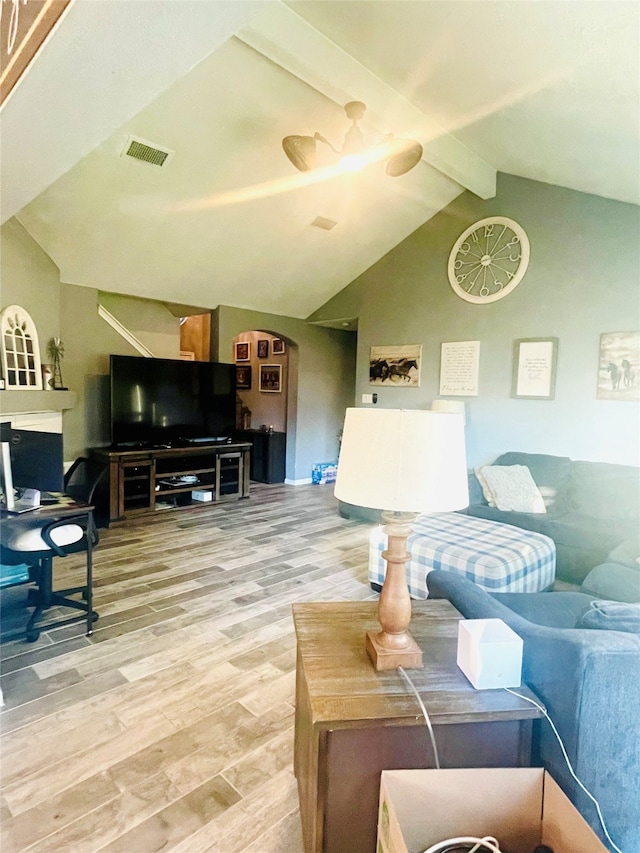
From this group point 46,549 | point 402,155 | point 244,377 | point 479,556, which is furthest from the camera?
point 244,377

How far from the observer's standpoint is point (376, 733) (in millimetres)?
1130

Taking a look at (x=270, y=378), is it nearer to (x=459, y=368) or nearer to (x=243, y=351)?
(x=243, y=351)

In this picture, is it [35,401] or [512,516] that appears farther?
[35,401]

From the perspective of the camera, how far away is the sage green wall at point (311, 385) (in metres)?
6.65

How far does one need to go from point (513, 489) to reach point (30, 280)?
180 inches

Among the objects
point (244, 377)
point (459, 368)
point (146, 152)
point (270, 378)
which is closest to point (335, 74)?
point (146, 152)

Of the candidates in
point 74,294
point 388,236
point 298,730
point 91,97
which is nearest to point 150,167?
point 74,294

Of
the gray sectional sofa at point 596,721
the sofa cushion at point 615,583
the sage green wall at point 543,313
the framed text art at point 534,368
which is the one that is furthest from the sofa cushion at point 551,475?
the gray sectional sofa at point 596,721

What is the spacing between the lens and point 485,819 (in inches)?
43.2

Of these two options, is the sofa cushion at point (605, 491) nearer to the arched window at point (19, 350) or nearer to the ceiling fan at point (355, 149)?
the ceiling fan at point (355, 149)

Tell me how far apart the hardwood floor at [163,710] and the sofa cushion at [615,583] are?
1.44m

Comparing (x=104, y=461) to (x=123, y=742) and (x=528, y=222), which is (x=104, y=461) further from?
(x=528, y=222)

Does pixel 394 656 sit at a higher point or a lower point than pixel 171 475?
higher

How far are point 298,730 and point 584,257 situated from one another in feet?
14.0
